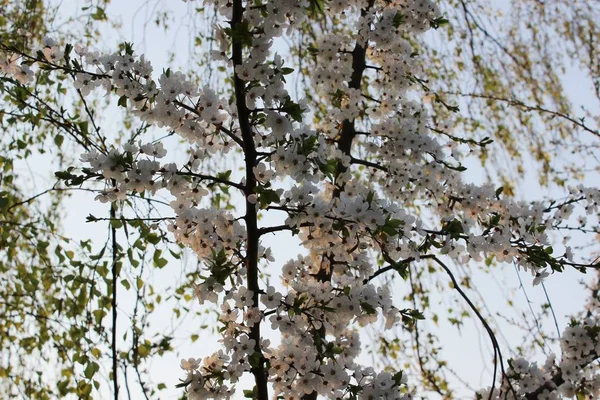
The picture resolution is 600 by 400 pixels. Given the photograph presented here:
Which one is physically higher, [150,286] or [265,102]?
[150,286]

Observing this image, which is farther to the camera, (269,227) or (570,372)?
(570,372)

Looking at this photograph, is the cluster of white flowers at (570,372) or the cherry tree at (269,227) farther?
the cluster of white flowers at (570,372)

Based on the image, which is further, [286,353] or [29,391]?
[29,391]

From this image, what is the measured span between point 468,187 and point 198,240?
4.53ft

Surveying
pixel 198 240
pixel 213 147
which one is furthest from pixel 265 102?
pixel 198 240

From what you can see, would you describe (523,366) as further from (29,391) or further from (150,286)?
(29,391)

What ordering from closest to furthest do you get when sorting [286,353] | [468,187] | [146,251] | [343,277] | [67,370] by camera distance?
[286,353], [343,277], [468,187], [146,251], [67,370]

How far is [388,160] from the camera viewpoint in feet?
10.3

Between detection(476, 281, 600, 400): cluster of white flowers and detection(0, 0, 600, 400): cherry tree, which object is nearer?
detection(0, 0, 600, 400): cherry tree

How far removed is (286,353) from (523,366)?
1.36m

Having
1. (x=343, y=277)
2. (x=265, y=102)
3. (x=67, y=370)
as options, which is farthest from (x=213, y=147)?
(x=67, y=370)

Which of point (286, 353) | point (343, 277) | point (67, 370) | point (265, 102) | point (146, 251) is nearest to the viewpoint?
point (265, 102)

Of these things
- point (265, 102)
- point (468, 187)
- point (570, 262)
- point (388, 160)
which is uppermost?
point (388, 160)

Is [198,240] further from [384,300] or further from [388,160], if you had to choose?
[388,160]
